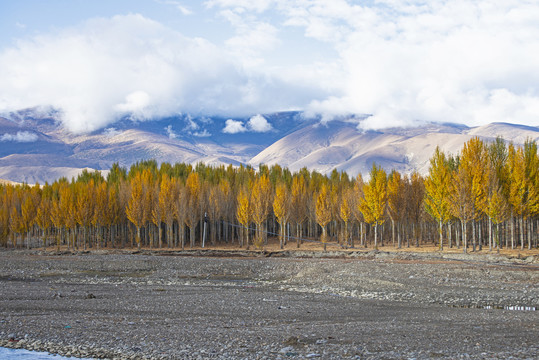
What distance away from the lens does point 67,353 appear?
16438 millimetres

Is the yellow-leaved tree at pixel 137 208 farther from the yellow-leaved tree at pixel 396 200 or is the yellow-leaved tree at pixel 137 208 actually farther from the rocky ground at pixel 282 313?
the yellow-leaved tree at pixel 396 200

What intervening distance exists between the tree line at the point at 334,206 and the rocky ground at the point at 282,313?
18.7m

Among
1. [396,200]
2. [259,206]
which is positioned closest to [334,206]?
[259,206]

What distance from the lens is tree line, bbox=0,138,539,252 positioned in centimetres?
5616

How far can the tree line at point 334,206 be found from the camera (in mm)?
56156

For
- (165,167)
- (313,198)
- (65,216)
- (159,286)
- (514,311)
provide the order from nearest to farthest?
1. (514,311)
2. (159,286)
3. (65,216)
4. (313,198)
5. (165,167)

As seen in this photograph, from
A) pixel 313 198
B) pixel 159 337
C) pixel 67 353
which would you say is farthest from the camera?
pixel 313 198

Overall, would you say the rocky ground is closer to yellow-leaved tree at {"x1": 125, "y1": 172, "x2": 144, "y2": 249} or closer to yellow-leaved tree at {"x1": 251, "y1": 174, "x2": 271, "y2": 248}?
yellow-leaved tree at {"x1": 251, "y1": 174, "x2": 271, "y2": 248}

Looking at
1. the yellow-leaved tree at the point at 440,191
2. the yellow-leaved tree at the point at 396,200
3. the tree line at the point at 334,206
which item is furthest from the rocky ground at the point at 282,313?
the yellow-leaved tree at the point at 396,200

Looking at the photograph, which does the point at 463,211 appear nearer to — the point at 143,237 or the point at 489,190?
the point at 489,190

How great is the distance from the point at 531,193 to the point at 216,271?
35.3 metres

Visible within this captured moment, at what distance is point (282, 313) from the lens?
73.2 feet

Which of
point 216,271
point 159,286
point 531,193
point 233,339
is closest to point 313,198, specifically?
point 531,193

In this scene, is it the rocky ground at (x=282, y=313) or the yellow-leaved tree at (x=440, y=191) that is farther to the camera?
the yellow-leaved tree at (x=440, y=191)
